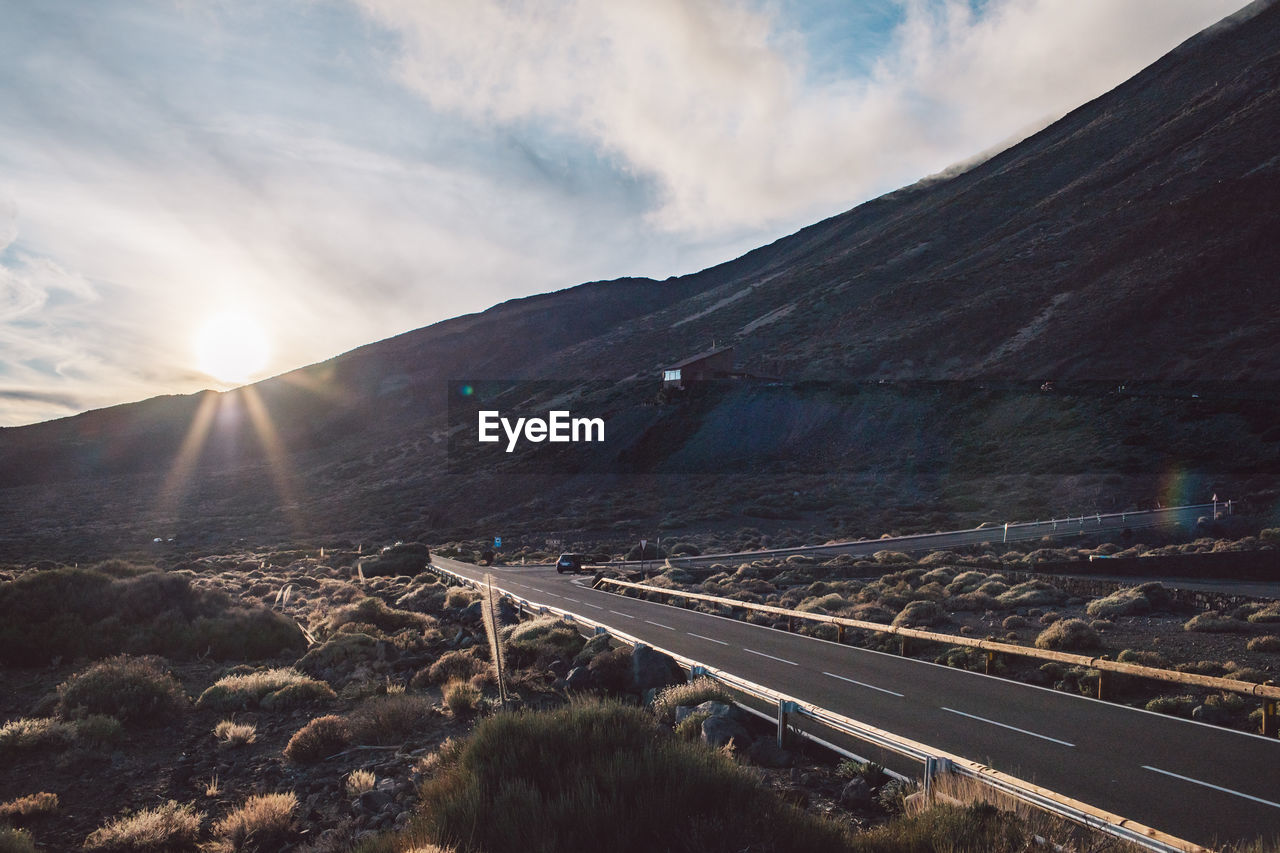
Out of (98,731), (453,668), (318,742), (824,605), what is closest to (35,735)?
(98,731)

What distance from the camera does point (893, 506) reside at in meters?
53.3

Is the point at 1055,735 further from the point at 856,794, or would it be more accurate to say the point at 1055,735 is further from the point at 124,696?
the point at 124,696

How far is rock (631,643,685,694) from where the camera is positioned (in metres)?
11.4

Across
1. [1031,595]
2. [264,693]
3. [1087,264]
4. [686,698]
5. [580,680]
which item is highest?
[1087,264]

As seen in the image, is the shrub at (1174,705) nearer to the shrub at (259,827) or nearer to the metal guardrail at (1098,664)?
the metal guardrail at (1098,664)

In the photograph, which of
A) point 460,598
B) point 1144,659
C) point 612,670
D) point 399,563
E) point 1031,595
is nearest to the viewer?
point 612,670

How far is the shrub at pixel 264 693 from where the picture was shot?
39.0 ft

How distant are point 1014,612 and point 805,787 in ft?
49.5

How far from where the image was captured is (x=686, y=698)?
31.9 feet

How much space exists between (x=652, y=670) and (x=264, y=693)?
7048 mm

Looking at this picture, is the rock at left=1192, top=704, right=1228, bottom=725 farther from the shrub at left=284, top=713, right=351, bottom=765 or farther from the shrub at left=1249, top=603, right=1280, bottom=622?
the shrub at left=284, top=713, right=351, bottom=765

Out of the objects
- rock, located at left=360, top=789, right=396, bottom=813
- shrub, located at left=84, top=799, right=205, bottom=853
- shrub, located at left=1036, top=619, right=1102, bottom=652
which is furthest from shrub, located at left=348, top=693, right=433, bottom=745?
shrub, located at left=1036, top=619, right=1102, bottom=652

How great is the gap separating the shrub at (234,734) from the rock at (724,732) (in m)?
6.93

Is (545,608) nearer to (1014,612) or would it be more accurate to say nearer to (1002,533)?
(1014,612)
